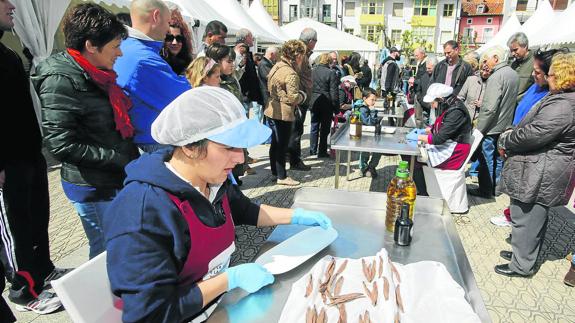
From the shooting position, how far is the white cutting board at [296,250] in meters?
1.31

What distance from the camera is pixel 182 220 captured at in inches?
41.7

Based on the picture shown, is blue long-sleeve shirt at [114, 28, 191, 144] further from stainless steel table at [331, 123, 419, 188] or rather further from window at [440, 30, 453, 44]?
window at [440, 30, 453, 44]

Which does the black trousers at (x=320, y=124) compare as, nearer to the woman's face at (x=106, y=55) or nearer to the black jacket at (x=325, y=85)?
the black jacket at (x=325, y=85)

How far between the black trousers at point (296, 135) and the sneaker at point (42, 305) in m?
3.55

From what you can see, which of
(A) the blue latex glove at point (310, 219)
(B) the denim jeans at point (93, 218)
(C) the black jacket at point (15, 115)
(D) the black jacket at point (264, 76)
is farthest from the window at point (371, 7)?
(A) the blue latex glove at point (310, 219)

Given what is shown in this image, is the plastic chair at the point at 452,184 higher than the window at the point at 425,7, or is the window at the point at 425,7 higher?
the window at the point at 425,7

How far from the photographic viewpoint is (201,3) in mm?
8508

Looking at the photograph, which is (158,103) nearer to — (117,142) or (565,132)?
(117,142)

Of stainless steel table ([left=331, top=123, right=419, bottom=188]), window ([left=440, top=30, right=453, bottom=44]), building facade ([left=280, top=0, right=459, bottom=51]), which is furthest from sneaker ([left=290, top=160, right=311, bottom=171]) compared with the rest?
window ([left=440, top=30, right=453, bottom=44])

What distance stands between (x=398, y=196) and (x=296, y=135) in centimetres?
379

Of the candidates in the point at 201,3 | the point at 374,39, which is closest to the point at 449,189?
the point at 201,3

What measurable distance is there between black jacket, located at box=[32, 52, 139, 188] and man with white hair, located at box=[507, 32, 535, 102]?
5114mm

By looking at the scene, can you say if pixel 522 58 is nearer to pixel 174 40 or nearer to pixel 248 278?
pixel 174 40

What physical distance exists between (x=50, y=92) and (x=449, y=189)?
3.72 m
